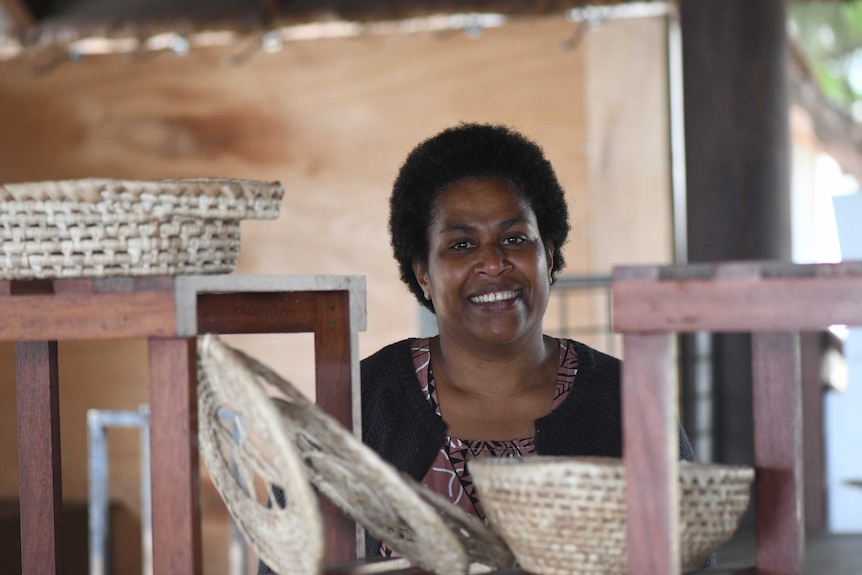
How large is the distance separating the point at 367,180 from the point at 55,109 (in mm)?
1421

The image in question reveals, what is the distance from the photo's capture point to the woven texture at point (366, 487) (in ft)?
4.08

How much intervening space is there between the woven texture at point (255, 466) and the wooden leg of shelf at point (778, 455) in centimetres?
57

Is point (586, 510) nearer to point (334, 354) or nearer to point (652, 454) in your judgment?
point (652, 454)

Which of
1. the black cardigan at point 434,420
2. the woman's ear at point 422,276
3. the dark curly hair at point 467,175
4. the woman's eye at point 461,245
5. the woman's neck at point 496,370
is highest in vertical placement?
the dark curly hair at point 467,175

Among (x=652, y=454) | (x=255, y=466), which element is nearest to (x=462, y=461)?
(x=255, y=466)

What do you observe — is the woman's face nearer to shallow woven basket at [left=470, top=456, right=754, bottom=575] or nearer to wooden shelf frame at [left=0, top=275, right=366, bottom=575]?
wooden shelf frame at [left=0, top=275, right=366, bottom=575]

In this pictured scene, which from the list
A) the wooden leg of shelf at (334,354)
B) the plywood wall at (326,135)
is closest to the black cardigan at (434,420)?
the wooden leg of shelf at (334,354)

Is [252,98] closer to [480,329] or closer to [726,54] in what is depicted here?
[726,54]

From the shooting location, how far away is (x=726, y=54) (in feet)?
12.2

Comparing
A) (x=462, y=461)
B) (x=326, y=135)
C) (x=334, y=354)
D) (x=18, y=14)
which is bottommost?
(x=462, y=461)

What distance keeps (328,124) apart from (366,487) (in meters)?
3.46

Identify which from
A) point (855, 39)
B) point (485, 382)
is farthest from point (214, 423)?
point (855, 39)

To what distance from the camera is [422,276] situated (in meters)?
2.35

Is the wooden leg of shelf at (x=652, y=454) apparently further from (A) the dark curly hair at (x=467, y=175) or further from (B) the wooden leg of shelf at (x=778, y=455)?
(A) the dark curly hair at (x=467, y=175)
